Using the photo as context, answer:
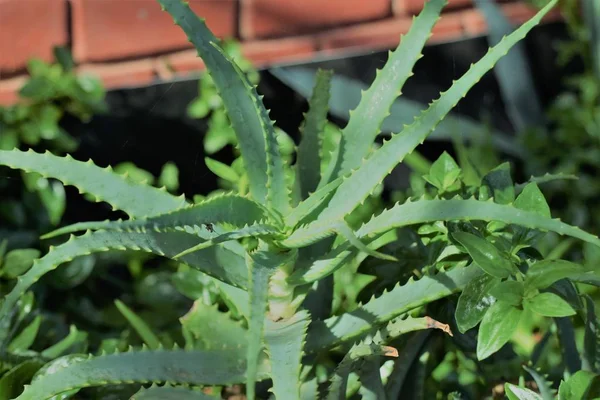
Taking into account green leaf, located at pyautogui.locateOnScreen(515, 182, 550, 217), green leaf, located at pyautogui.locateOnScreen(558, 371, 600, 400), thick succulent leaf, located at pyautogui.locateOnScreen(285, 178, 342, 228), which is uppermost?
thick succulent leaf, located at pyautogui.locateOnScreen(285, 178, 342, 228)

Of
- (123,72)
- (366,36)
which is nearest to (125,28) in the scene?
(123,72)

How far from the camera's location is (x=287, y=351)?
1.58 ft

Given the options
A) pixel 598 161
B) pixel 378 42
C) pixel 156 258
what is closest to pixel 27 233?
pixel 156 258

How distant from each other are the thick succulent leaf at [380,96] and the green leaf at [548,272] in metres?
0.16

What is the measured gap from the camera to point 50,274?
2.80 feet

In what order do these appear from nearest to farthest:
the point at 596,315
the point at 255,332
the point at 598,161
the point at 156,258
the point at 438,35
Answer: the point at 255,332 → the point at 596,315 → the point at 156,258 → the point at 598,161 → the point at 438,35

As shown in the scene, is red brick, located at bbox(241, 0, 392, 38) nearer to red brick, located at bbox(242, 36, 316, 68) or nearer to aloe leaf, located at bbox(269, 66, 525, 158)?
red brick, located at bbox(242, 36, 316, 68)

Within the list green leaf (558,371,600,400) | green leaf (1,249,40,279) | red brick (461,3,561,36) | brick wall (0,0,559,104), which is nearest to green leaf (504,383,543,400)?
green leaf (558,371,600,400)

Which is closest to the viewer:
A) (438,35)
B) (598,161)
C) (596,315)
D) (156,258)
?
(596,315)

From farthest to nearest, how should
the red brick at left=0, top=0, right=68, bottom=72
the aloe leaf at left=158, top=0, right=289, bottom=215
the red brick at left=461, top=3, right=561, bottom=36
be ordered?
1. the red brick at left=461, top=3, right=561, bottom=36
2. the red brick at left=0, top=0, right=68, bottom=72
3. the aloe leaf at left=158, top=0, right=289, bottom=215

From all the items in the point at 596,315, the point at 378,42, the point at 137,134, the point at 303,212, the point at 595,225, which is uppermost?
the point at 378,42

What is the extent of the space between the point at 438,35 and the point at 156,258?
0.71m

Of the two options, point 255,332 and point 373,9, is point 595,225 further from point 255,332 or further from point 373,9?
point 255,332

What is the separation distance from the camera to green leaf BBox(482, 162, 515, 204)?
0.51 m
